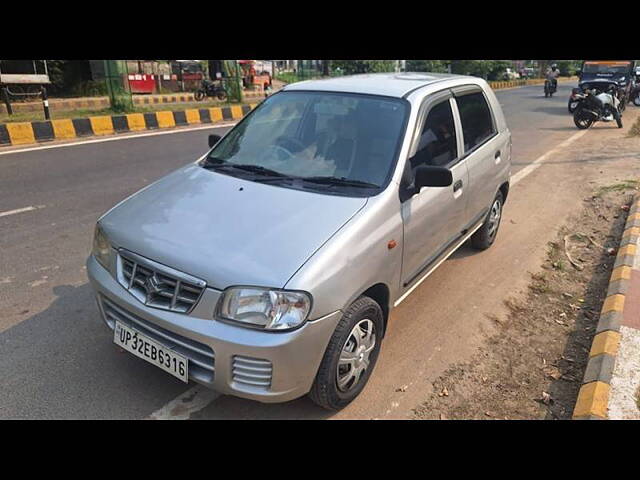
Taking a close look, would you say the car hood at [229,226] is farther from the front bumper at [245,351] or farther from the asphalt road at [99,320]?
the asphalt road at [99,320]

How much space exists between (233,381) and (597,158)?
9.89 meters

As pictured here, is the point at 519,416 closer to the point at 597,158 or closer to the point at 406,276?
the point at 406,276

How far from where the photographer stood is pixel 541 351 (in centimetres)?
350

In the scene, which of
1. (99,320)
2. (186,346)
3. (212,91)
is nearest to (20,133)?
(99,320)

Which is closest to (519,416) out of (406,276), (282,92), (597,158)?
(406,276)

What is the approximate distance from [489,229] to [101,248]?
147 inches

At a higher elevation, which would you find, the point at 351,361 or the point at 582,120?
the point at 351,361

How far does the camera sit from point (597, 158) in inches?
389

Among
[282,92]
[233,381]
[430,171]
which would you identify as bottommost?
[233,381]

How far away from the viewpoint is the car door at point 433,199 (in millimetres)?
3146

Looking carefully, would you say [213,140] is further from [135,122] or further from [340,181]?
[135,122]

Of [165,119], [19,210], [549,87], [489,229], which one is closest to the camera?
[489,229]

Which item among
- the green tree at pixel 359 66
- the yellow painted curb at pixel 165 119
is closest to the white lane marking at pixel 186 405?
the yellow painted curb at pixel 165 119

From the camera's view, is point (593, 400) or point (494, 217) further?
point (494, 217)
